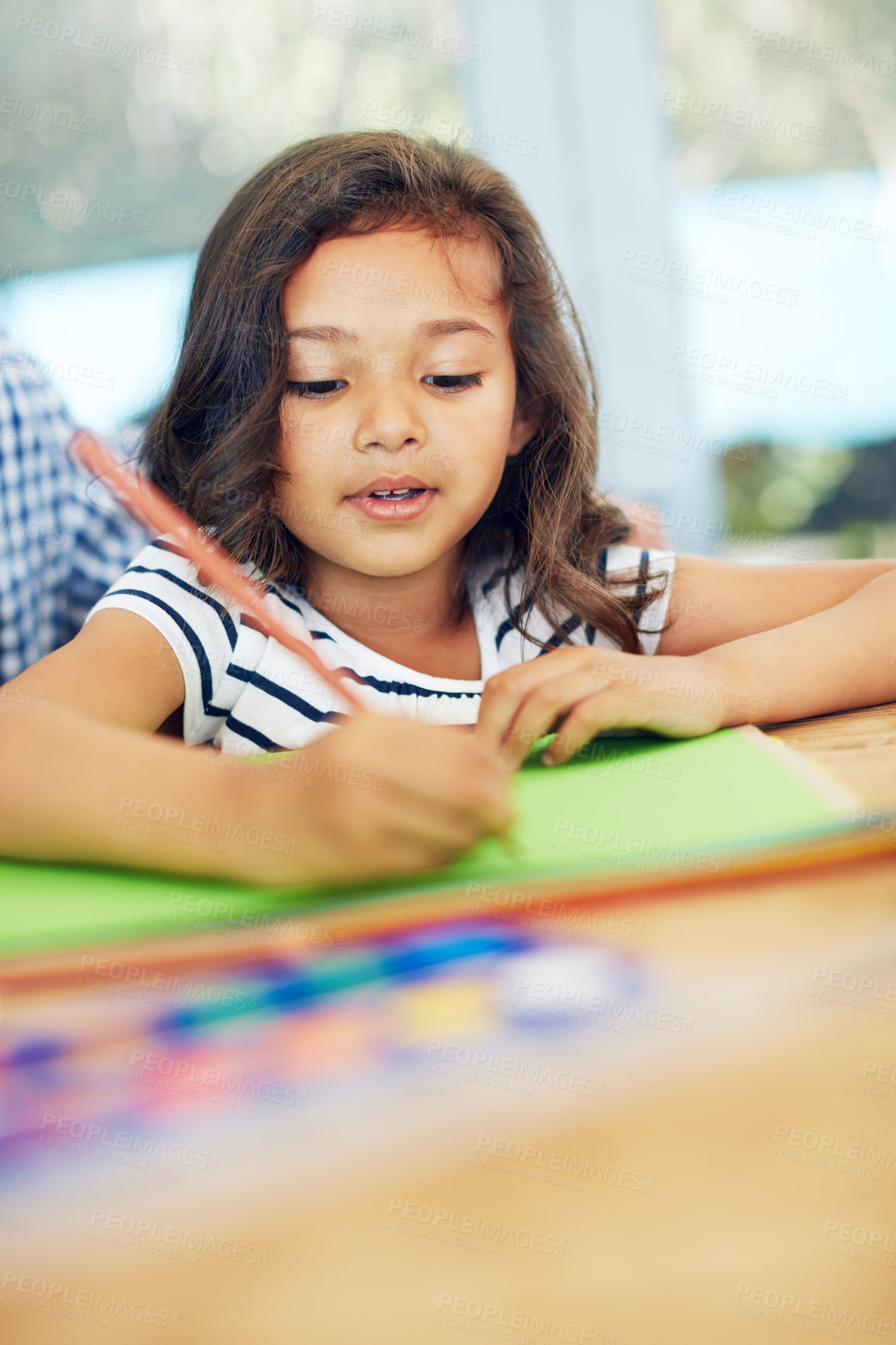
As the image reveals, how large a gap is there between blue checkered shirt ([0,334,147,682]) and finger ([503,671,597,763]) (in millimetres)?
431

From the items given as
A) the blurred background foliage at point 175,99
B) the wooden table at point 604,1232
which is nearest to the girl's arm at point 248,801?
the wooden table at point 604,1232

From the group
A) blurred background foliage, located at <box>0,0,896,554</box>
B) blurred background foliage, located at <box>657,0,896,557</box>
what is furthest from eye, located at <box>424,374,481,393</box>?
blurred background foliage, located at <box>657,0,896,557</box>

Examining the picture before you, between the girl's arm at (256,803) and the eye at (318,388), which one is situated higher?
the eye at (318,388)

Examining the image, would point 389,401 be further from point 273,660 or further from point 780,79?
point 780,79

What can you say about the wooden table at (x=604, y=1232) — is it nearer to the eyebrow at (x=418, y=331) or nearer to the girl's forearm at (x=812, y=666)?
the girl's forearm at (x=812, y=666)

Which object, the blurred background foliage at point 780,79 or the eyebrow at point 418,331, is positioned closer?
the eyebrow at point 418,331

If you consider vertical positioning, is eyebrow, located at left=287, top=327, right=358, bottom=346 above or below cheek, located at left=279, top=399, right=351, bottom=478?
above

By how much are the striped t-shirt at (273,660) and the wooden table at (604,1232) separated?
36 centimetres

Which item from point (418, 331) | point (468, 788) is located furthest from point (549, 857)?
point (418, 331)

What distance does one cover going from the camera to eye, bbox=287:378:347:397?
60 centimetres

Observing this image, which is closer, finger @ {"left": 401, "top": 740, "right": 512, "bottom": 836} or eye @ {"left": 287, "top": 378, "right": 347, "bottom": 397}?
finger @ {"left": 401, "top": 740, "right": 512, "bottom": 836}

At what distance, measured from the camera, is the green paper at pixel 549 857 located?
303 mm

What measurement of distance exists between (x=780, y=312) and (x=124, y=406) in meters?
1.03

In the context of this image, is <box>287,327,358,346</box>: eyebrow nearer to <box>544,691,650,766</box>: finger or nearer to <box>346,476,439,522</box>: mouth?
<box>346,476,439,522</box>: mouth
